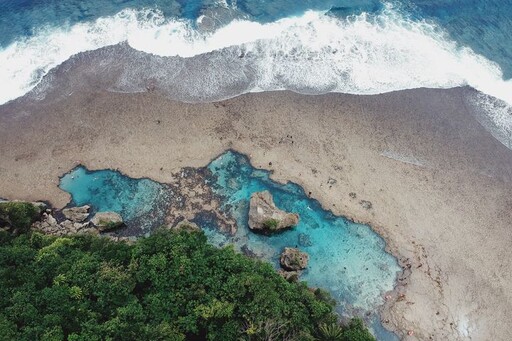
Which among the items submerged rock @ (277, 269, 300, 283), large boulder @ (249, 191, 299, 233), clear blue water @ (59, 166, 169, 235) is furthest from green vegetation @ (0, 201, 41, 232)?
submerged rock @ (277, 269, 300, 283)

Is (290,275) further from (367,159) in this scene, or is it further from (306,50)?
(306,50)

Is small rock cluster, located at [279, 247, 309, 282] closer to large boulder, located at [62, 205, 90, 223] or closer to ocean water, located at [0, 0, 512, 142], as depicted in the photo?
Answer: large boulder, located at [62, 205, 90, 223]

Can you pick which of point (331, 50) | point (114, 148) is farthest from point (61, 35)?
point (331, 50)

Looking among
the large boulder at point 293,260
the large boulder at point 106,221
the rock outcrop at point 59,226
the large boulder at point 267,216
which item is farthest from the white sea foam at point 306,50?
the large boulder at point 293,260

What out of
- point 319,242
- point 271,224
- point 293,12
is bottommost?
point 319,242

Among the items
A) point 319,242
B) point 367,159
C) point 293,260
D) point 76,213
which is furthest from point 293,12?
point 76,213
